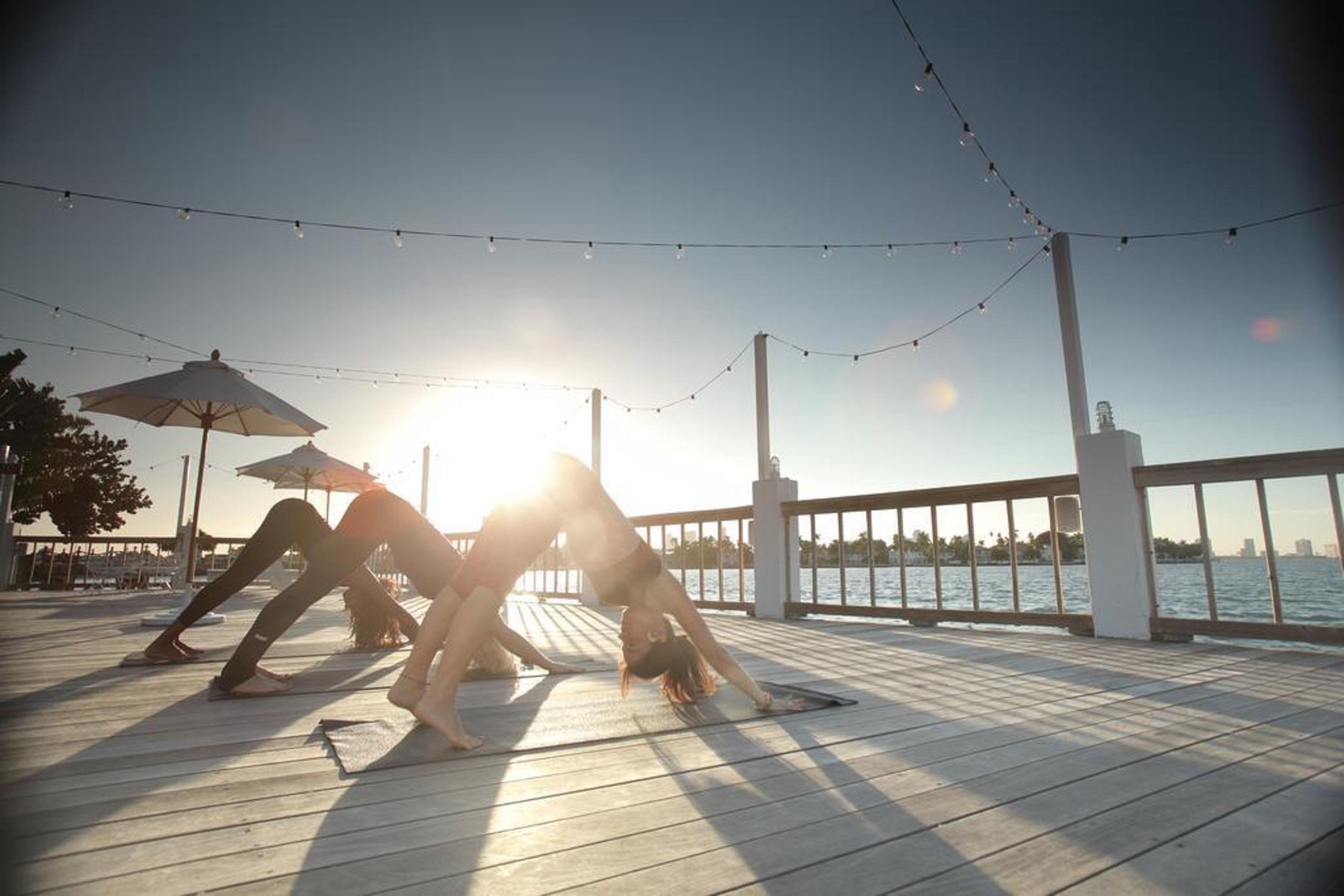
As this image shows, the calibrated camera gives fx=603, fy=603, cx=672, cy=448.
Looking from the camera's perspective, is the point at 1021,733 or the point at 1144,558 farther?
the point at 1144,558

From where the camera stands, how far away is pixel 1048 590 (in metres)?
26.2

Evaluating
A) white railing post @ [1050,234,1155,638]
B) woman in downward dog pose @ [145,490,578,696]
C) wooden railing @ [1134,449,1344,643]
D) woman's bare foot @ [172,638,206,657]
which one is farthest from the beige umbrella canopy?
wooden railing @ [1134,449,1344,643]

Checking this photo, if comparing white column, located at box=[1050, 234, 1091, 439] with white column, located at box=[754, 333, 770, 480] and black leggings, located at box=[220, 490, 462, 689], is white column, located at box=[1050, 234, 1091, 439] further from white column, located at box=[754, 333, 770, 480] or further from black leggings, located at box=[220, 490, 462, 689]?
black leggings, located at box=[220, 490, 462, 689]

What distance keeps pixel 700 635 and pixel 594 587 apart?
37 cm

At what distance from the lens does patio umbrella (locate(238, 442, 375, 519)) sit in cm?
766

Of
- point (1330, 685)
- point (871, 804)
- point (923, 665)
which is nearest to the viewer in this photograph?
point (871, 804)

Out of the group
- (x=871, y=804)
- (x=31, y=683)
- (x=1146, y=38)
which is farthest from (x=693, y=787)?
(x=1146, y=38)

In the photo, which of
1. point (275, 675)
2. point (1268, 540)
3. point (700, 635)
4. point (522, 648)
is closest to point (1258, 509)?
point (1268, 540)

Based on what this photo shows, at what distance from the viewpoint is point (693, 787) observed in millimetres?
1203

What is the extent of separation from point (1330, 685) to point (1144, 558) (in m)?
1.70

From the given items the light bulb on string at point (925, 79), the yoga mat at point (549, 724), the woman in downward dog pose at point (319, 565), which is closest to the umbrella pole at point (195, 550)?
the woman in downward dog pose at point (319, 565)

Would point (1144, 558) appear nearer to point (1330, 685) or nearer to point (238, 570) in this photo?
point (1330, 685)

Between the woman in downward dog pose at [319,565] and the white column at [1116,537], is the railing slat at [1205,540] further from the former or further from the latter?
the woman in downward dog pose at [319,565]

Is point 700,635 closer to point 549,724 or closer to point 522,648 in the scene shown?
point 549,724
